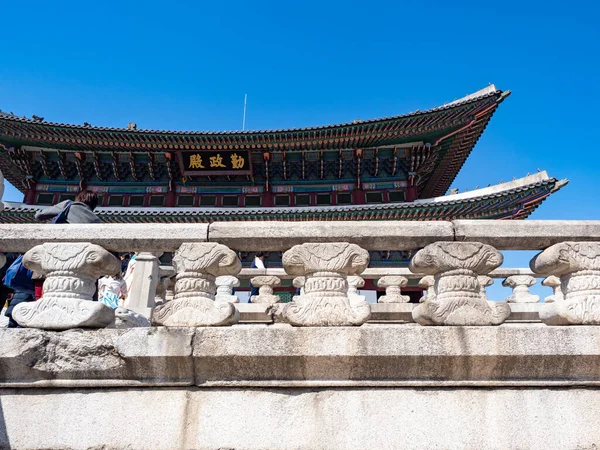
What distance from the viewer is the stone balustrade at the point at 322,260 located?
9.73ft

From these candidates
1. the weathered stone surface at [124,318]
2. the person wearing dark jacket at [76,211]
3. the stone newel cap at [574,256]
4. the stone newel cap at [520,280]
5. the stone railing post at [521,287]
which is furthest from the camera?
the stone newel cap at [520,280]

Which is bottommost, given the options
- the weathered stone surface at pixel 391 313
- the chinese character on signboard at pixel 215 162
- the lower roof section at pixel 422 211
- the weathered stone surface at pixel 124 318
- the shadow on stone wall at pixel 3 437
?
the shadow on stone wall at pixel 3 437

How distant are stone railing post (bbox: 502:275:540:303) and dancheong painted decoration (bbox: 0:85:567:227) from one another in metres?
5.54

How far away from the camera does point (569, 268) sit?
3074 mm

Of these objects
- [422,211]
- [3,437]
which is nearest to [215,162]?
[422,211]

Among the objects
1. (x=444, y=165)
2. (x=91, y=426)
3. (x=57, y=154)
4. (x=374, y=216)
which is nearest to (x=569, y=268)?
(x=91, y=426)

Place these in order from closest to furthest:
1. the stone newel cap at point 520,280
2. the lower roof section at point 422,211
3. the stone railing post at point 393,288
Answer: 1. the stone railing post at point 393,288
2. the stone newel cap at point 520,280
3. the lower roof section at point 422,211

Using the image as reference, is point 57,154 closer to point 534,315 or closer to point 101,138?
point 101,138

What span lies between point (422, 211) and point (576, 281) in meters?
10.8

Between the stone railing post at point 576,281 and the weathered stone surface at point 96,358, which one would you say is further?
the stone railing post at point 576,281

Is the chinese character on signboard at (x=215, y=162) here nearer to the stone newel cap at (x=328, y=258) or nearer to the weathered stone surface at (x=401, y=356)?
the stone newel cap at (x=328, y=258)

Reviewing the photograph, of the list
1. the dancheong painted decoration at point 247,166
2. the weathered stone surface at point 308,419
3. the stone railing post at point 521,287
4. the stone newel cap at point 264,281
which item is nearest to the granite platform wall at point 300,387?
the weathered stone surface at point 308,419

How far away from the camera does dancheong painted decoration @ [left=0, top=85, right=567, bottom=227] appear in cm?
1445

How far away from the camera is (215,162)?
659 inches
